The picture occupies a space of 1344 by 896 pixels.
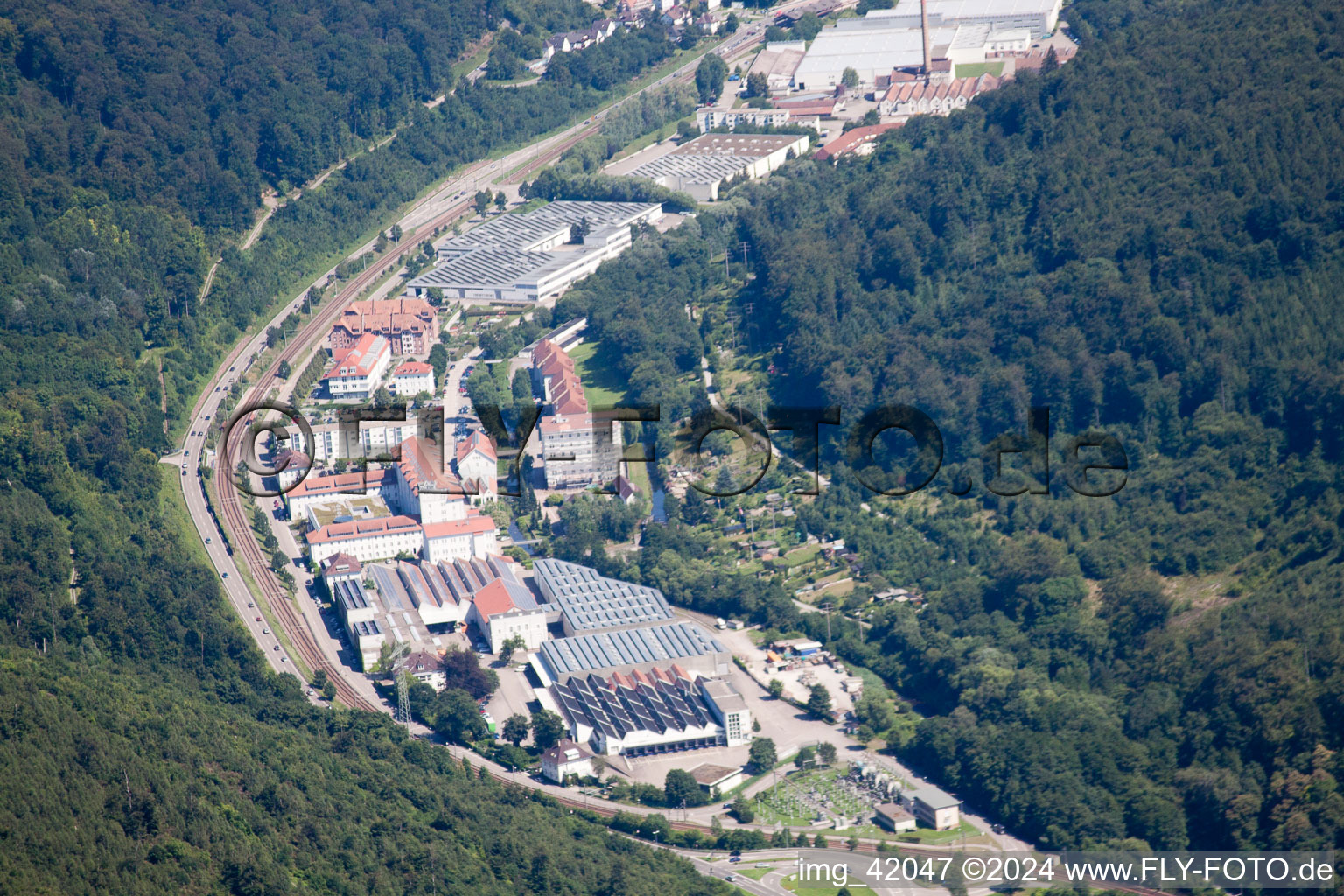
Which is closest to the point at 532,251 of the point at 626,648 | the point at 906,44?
the point at 906,44

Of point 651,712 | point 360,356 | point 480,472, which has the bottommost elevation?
point 651,712

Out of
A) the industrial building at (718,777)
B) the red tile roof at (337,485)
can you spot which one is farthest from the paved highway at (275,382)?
the industrial building at (718,777)

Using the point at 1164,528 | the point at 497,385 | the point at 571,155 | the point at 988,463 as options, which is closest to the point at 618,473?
the point at 497,385

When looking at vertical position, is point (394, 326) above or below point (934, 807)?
above

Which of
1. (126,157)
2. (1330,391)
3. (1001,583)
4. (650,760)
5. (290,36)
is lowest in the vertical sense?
(650,760)

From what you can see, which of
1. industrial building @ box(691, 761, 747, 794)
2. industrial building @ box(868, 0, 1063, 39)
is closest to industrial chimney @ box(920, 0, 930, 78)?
industrial building @ box(868, 0, 1063, 39)

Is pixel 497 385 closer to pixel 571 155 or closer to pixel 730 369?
pixel 730 369

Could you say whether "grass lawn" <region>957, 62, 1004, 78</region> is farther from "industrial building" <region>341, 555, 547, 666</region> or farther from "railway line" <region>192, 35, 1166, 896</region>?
"industrial building" <region>341, 555, 547, 666</region>

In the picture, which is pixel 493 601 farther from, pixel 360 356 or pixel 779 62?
pixel 779 62
